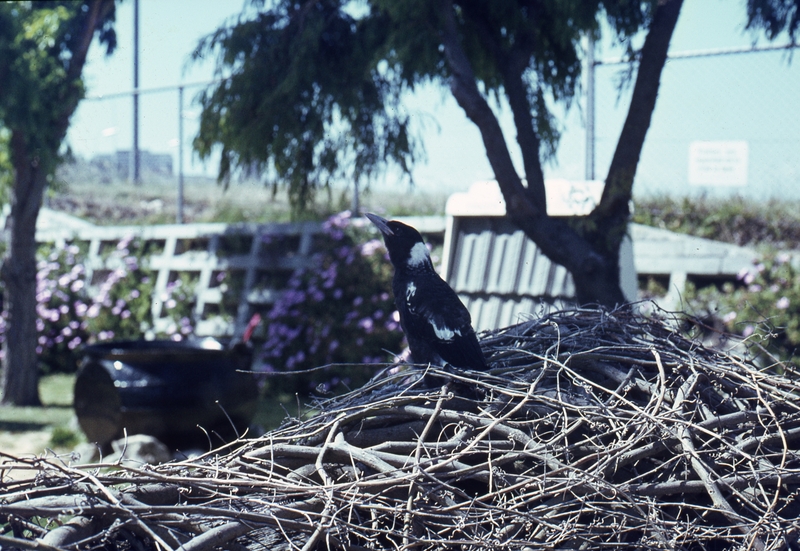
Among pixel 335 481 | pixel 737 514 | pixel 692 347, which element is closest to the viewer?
pixel 737 514

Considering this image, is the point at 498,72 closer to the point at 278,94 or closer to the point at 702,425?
the point at 278,94

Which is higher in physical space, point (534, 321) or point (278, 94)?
point (278, 94)

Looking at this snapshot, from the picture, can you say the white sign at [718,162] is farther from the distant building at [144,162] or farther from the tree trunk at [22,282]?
the distant building at [144,162]

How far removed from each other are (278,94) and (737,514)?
3084 mm

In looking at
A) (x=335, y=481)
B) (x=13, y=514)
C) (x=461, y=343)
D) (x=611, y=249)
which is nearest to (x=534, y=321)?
(x=461, y=343)

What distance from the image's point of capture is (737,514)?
1.11 metres

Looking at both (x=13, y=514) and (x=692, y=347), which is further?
(x=692, y=347)

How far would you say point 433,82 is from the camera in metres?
3.79

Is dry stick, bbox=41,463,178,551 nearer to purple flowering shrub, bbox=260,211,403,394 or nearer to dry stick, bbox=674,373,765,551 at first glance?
dry stick, bbox=674,373,765,551

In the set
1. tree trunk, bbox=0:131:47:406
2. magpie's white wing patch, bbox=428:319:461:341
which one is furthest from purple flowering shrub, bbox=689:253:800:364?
tree trunk, bbox=0:131:47:406

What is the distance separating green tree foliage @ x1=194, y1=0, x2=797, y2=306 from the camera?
316 cm

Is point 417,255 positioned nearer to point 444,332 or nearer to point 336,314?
point 444,332

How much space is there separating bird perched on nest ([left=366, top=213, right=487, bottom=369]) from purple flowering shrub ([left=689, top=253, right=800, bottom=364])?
3274mm

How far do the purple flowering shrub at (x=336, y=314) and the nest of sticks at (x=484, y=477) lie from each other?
4.22 m
